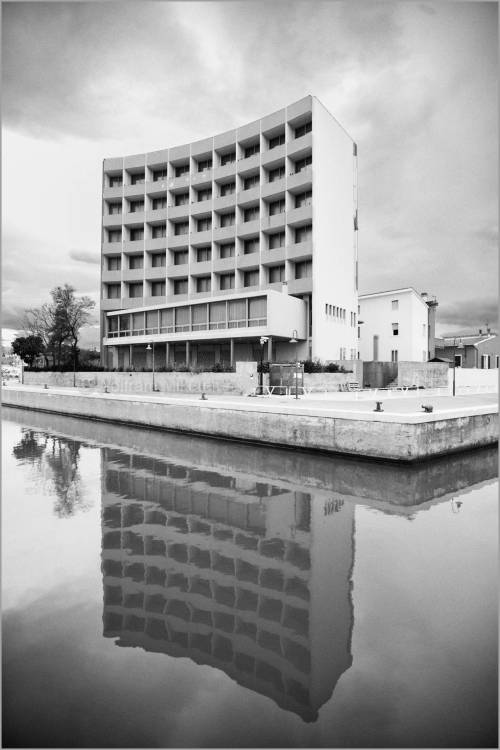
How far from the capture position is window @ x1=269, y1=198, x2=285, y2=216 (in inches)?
1620

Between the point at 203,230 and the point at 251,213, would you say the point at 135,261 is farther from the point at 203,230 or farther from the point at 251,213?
the point at 251,213

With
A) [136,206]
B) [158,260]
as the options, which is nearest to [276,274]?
[158,260]

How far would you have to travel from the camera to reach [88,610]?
6.09 m

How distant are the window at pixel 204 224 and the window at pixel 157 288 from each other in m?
7.15

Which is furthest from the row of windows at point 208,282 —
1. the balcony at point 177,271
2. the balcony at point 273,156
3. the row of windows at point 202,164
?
the row of windows at point 202,164

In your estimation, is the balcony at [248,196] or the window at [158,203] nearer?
the balcony at [248,196]

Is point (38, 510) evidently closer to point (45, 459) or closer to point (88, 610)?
point (88, 610)

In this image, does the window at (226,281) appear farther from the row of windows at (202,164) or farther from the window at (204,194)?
the row of windows at (202,164)

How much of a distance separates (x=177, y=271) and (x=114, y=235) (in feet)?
34.8

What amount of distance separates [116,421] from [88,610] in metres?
19.5

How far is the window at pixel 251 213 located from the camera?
42875 millimetres

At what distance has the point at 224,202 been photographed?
4353 centimetres

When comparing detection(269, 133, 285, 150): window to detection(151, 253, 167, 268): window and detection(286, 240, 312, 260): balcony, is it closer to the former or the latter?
detection(286, 240, 312, 260): balcony

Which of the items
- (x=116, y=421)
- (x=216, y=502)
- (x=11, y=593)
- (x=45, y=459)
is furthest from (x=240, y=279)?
(x=11, y=593)
